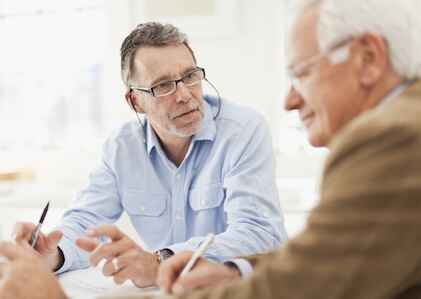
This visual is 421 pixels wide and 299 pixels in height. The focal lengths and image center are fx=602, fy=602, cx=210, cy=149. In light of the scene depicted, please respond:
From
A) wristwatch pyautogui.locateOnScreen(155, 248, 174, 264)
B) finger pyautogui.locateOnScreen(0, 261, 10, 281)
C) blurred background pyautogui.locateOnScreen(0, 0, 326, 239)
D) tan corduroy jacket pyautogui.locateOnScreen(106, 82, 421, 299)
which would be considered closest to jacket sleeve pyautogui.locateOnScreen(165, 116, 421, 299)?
tan corduroy jacket pyautogui.locateOnScreen(106, 82, 421, 299)

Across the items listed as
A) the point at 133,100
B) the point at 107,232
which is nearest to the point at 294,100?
the point at 107,232

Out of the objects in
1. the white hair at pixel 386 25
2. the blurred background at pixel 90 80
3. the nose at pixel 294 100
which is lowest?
the blurred background at pixel 90 80

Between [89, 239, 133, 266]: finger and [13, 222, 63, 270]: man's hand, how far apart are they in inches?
10.2

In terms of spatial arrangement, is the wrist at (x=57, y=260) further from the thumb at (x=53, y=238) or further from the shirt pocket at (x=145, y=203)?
the shirt pocket at (x=145, y=203)

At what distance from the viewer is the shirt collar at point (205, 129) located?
6.39 ft

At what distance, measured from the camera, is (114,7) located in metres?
3.93

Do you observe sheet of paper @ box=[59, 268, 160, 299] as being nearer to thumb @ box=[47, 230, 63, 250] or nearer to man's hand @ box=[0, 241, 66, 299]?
thumb @ box=[47, 230, 63, 250]

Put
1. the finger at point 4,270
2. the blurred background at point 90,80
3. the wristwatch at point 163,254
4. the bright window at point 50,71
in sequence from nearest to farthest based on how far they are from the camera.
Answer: the finger at point 4,270, the wristwatch at point 163,254, the blurred background at point 90,80, the bright window at point 50,71

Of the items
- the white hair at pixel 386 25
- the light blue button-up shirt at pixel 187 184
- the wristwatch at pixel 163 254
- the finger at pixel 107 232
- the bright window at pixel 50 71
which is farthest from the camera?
the bright window at pixel 50 71

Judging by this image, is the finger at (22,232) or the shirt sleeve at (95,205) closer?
the finger at (22,232)

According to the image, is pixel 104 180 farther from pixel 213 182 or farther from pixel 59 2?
pixel 59 2

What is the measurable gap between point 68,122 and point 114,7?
89 cm

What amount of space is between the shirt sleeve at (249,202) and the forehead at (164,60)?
0.96 feet

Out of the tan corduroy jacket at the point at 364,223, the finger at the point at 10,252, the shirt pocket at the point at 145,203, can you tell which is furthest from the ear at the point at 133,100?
the tan corduroy jacket at the point at 364,223
